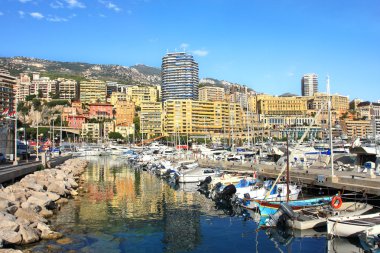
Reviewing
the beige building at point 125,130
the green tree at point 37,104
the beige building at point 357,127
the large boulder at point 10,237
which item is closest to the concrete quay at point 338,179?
the large boulder at point 10,237

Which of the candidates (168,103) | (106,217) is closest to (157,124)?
(168,103)

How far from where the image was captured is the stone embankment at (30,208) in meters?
20.0

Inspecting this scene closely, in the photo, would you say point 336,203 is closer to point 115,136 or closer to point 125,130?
point 115,136

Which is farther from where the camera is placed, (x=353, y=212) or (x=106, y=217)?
(x=106, y=217)

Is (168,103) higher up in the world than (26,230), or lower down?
higher up

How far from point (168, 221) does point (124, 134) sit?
154189 millimetres

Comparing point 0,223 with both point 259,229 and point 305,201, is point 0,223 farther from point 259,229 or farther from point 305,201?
point 305,201

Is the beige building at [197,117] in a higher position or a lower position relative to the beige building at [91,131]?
higher

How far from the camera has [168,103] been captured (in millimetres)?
178000

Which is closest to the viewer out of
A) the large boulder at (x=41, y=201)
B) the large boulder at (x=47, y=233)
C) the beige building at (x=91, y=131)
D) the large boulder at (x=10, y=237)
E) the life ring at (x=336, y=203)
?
the large boulder at (x=10, y=237)

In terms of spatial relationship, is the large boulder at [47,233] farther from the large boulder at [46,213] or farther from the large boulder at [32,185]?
the large boulder at [32,185]

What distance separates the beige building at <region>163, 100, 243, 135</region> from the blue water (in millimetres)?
134210

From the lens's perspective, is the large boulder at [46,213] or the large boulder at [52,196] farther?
the large boulder at [52,196]

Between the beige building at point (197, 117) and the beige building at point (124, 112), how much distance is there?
22343 mm
